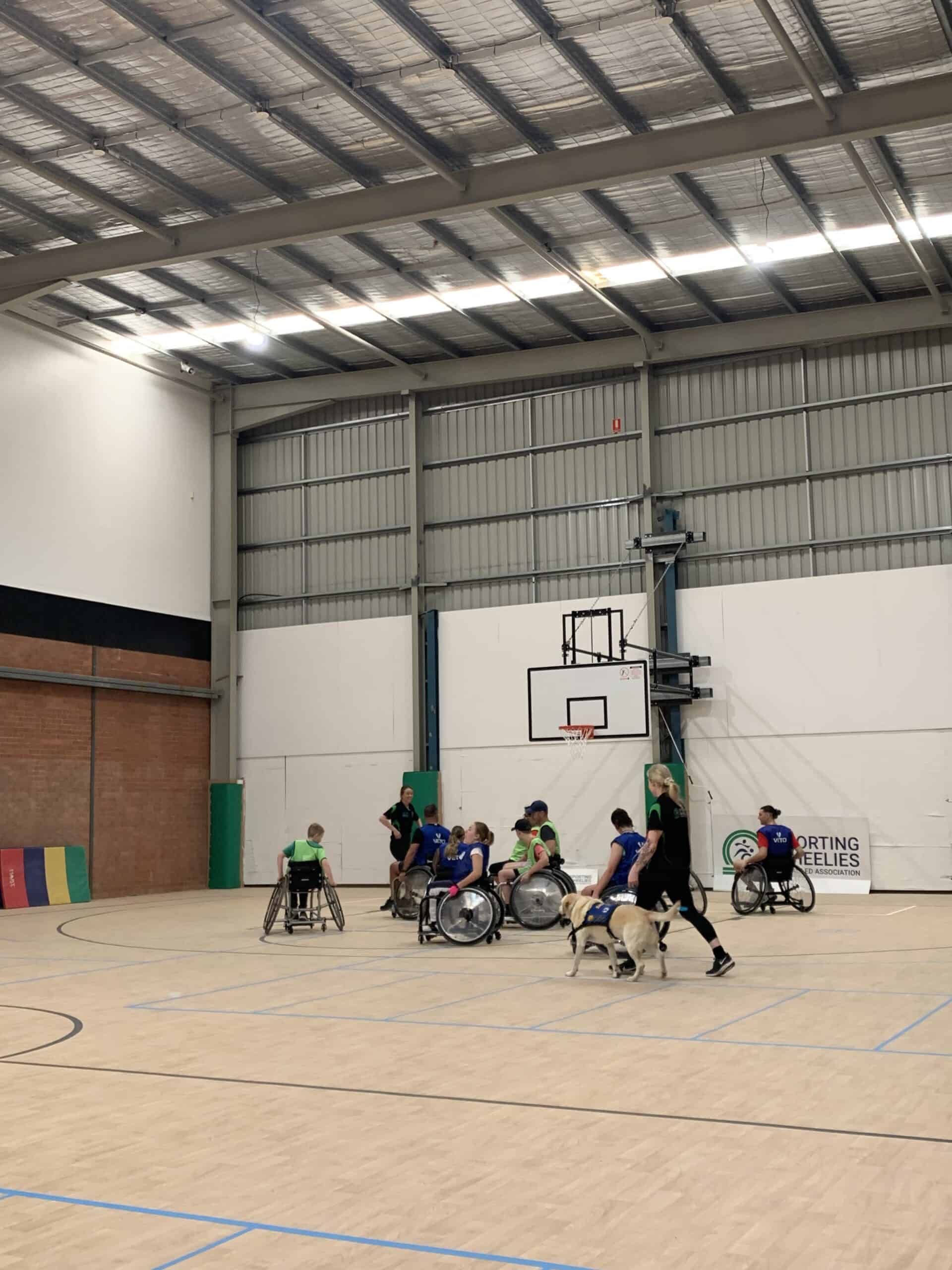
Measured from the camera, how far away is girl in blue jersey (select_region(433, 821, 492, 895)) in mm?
13578

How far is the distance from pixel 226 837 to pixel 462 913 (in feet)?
45.9

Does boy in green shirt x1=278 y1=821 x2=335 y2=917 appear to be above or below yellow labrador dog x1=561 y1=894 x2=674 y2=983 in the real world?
above

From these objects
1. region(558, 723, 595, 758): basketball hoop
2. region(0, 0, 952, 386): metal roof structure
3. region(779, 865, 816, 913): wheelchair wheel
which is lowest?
region(779, 865, 816, 913): wheelchair wheel

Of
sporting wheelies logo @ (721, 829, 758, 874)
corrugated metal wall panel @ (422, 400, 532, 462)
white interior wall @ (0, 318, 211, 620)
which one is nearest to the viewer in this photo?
sporting wheelies logo @ (721, 829, 758, 874)

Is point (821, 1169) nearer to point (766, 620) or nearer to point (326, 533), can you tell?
point (766, 620)

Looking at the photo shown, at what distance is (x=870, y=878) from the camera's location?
21.7 m

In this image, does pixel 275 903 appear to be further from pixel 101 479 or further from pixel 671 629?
pixel 101 479

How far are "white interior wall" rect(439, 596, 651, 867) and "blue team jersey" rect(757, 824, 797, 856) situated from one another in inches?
250

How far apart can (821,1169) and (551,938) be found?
926 cm

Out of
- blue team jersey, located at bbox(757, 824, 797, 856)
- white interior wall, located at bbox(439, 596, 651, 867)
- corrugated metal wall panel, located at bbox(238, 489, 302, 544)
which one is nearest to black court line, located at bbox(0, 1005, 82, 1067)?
blue team jersey, located at bbox(757, 824, 797, 856)

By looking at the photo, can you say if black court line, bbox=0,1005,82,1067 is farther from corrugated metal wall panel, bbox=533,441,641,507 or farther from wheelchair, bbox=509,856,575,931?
corrugated metal wall panel, bbox=533,441,641,507

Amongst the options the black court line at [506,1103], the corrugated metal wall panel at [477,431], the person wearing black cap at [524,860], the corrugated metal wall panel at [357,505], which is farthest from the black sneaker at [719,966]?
the corrugated metal wall panel at [357,505]

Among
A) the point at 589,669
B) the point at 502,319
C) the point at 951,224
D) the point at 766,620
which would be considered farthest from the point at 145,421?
the point at 951,224

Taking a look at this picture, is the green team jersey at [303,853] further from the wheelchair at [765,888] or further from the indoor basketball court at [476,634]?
the wheelchair at [765,888]
